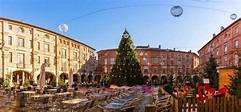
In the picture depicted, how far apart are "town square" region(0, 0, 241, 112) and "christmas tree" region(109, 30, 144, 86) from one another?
0.13 m

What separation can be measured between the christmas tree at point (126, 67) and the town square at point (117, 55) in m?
0.13

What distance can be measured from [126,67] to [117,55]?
225 cm

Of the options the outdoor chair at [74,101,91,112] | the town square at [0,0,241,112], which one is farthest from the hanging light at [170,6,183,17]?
the outdoor chair at [74,101,91,112]

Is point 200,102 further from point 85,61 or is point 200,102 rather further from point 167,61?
point 167,61

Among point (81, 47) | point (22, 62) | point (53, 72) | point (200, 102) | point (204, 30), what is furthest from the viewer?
point (81, 47)

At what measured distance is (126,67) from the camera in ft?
88.7

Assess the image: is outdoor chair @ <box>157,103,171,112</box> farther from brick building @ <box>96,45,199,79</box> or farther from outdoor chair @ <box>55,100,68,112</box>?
brick building @ <box>96,45,199,79</box>

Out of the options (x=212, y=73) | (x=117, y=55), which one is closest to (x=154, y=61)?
(x=117, y=55)

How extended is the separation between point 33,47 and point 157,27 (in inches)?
1048

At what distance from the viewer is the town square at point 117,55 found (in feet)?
29.8

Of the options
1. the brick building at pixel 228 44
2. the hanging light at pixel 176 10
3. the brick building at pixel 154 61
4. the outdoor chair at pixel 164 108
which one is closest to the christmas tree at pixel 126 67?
the brick building at pixel 228 44

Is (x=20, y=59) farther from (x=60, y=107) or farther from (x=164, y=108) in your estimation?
(x=164, y=108)

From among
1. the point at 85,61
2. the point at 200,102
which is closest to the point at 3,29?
the point at 85,61

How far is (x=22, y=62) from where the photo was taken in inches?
1250
